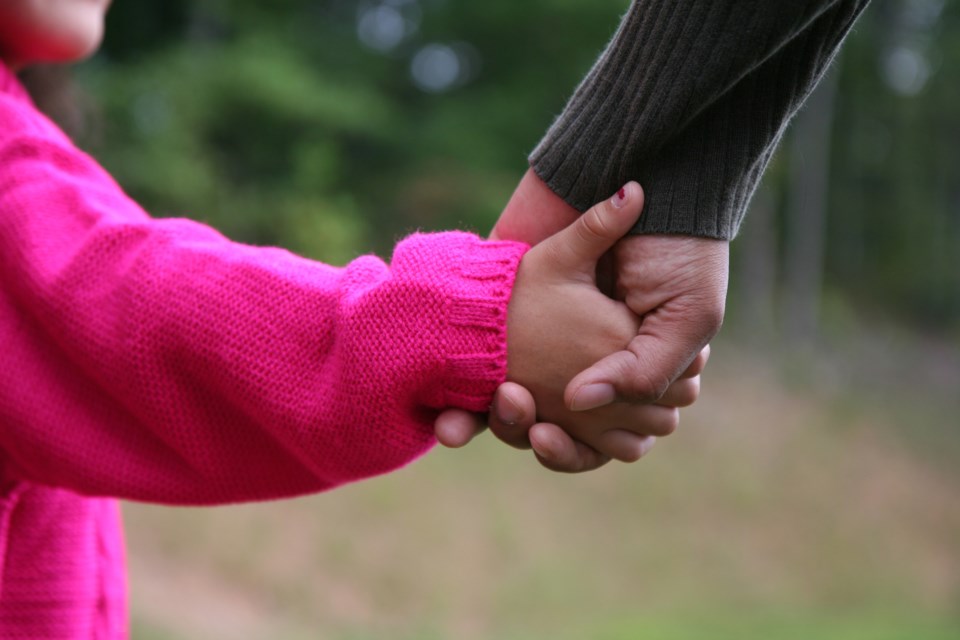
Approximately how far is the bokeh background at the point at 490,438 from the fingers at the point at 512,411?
0.96 meters

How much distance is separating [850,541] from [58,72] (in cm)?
908

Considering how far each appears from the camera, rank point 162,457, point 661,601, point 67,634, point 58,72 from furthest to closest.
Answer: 1. point 661,601
2. point 58,72
3. point 67,634
4. point 162,457

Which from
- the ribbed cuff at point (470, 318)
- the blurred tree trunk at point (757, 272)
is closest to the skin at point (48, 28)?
the ribbed cuff at point (470, 318)

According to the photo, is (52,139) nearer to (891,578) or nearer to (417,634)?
(417,634)

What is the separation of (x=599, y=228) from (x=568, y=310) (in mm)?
100

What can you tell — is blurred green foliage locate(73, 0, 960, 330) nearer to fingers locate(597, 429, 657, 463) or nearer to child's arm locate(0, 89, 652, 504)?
child's arm locate(0, 89, 652, 504)

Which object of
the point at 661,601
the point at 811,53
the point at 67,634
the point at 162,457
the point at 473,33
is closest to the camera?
the point at 811,53

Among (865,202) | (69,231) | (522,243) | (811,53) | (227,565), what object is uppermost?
(811,53)

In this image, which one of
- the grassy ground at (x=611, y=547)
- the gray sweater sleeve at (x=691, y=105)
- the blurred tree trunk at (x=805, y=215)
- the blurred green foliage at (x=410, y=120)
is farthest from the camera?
the blurred tree trunk at (x=805, y=215)

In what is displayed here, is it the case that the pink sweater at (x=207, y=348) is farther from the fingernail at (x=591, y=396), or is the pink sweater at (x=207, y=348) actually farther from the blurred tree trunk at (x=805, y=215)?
the blurred tree trunk at (x=805, y=215)

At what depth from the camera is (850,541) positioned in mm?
9477

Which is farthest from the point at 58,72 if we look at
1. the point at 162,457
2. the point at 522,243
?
the point at 522,243

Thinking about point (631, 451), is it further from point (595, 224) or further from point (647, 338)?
point (595, 224)

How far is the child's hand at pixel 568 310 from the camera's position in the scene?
1.13m
